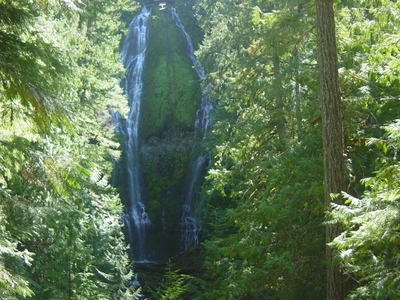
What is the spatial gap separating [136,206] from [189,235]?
3.31 metres

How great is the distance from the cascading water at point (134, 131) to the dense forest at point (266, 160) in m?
8.83

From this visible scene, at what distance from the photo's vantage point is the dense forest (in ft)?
14.2

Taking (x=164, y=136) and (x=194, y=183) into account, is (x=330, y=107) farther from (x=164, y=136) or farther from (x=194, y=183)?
(x=164, y=136)

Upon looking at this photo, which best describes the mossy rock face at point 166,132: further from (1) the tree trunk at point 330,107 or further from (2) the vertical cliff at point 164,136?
(1) the tree trunk at point 330,107

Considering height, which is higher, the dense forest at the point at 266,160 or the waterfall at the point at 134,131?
the waterfall at the point at 134,131

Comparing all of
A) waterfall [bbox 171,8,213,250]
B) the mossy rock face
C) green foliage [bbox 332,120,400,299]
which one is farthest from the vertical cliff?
green foliage [bbox 332,120,400,299]

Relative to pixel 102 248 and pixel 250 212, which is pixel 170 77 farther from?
pixel 250 212

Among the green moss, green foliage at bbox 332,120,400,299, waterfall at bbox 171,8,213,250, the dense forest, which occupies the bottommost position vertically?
green foliage at bbox 332,120,400,299

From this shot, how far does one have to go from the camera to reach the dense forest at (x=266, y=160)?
4340 mm

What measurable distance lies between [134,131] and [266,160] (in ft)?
58.1

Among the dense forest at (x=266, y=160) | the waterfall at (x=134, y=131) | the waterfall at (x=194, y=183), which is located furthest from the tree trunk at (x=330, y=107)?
the waterfall at (x=134, y=131)

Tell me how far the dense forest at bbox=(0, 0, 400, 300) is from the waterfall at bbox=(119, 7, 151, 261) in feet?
29.0

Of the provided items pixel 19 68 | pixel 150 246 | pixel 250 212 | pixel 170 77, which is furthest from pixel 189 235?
pixel 19 68

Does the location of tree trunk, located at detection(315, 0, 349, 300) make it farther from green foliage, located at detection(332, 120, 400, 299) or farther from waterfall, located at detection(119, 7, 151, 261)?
waterfall, located at detection(119, 7, 151, 261)
